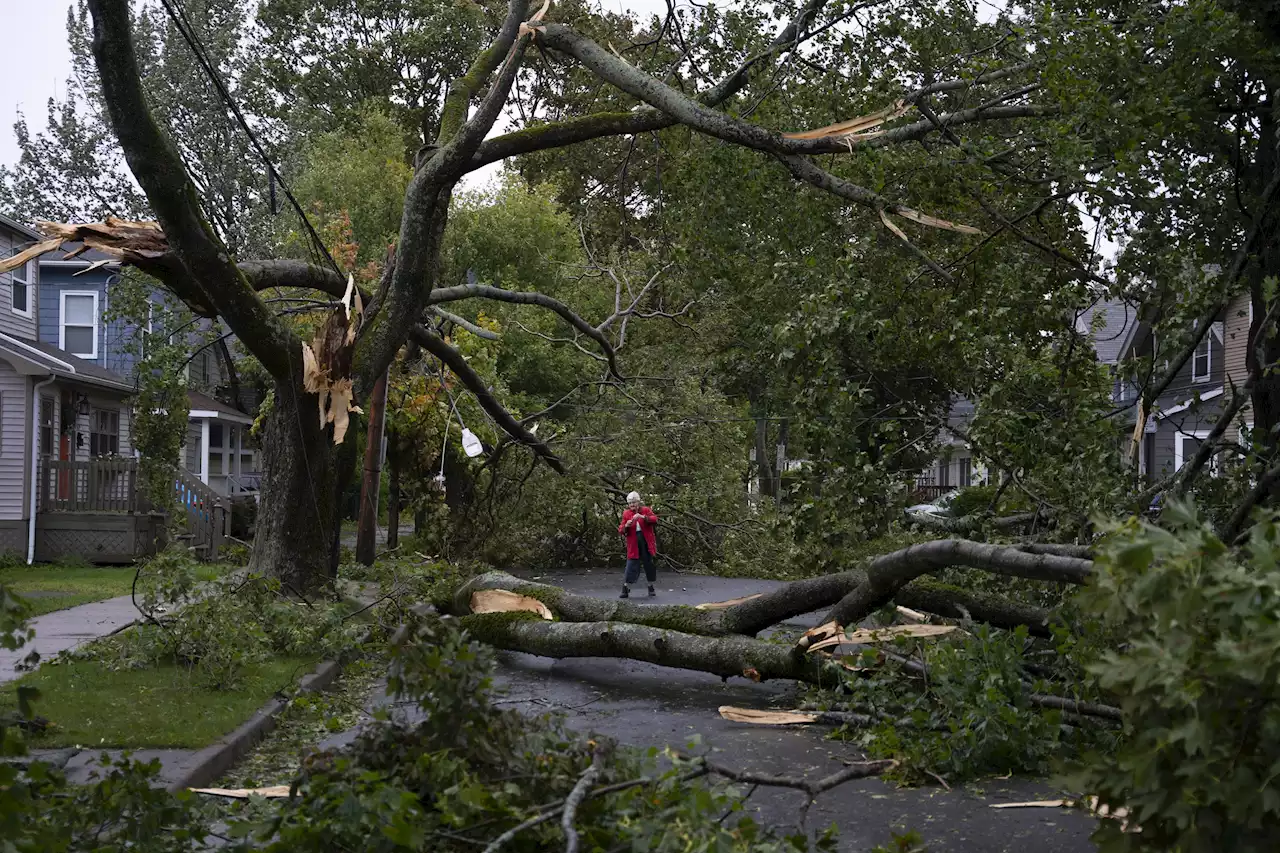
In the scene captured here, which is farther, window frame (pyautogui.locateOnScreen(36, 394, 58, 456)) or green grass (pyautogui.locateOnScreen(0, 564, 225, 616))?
window frame (pyautogui.locateOnScreen(36, 394, 58, 456))

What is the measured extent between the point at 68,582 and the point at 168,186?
10937 mm

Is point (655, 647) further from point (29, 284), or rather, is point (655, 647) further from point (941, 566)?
point (29, 284)

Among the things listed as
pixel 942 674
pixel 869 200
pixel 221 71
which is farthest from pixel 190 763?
pixel 221 71

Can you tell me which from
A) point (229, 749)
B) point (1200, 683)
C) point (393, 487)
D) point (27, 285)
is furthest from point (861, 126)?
point (27, 285)

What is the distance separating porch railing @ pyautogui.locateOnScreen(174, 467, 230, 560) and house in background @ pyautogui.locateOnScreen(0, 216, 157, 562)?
92 cm

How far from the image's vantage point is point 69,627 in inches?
551

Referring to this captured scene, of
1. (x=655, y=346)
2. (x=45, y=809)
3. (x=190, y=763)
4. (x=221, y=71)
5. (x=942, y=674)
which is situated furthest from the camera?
(x=221, y=71)

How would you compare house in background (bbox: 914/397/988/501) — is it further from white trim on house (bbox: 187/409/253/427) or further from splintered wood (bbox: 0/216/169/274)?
white trim on house (bbox: 187/409/253/427)

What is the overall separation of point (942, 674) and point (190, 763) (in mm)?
4397

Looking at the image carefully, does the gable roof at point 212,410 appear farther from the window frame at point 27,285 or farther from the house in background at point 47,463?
the house in background at point 47,463

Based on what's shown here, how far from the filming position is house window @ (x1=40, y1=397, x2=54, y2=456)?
24922mm

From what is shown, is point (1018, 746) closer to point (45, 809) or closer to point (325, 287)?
point (45, 809)

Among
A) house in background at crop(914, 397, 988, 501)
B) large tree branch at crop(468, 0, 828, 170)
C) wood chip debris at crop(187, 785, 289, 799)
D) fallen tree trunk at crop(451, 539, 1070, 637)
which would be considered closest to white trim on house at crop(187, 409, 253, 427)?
house in background at crop(914, 397, 988, 501)

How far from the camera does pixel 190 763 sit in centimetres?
723
